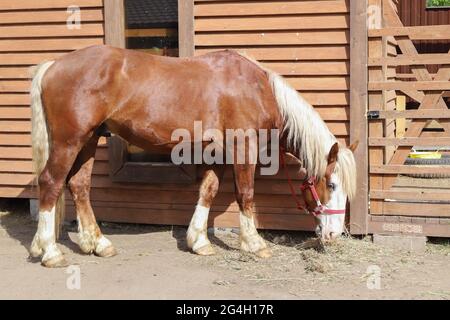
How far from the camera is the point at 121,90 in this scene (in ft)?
14.6

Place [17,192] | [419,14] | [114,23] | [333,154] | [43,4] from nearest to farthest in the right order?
[333,154], [114,23], [43,4], [17,192], [419,14]

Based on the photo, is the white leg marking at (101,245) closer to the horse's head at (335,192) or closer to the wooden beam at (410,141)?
the horse's head at (335,192)

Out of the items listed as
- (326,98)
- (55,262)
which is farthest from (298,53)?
(55,262)

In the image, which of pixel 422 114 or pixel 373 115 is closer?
pixel 422 114

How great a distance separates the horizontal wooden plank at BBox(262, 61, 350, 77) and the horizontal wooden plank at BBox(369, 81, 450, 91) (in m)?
0.29

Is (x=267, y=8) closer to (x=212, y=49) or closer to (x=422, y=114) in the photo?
(x=212, y=49)

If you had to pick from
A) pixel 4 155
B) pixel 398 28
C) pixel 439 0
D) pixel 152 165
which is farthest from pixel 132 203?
pixel 439 0

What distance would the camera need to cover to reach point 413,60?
4.78m

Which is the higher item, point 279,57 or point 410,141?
point 279,57

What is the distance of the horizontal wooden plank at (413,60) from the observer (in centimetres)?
470

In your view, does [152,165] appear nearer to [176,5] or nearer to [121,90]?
[121,90]

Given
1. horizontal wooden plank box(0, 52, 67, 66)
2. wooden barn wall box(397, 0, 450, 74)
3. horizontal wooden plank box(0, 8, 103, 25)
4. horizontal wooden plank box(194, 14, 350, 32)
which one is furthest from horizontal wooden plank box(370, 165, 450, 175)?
wooden barn wall box(397, 0, 450, 74)

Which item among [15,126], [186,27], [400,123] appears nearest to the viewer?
[186,27]

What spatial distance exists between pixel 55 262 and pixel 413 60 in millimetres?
3438
